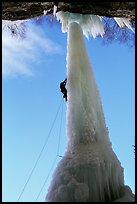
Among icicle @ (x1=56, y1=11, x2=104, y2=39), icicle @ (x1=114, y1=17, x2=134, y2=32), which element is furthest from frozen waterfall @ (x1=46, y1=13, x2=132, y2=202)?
icicle @ (x1=114, y1=17, x2=134, y2=32)

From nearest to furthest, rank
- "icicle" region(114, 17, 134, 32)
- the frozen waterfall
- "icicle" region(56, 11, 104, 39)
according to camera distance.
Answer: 1. the frozen waterfall
2. "icicle" region(114, 17, 134, 32)
3. "icicle" region(56, 11, 104, 39)

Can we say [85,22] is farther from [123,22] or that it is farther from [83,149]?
[83,149]

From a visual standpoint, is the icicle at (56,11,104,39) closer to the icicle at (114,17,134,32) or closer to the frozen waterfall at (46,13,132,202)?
the frozen waterfall at (46,13,132,202)

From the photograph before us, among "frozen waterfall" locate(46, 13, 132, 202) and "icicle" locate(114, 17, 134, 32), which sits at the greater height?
"icicle" locate(114, 17, 134, 32)

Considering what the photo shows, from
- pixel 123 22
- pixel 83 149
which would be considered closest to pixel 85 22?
pixel 123 22

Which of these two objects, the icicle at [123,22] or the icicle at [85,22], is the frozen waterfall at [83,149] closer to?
the icicle at [85,22]

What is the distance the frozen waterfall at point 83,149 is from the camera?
609 centimetres

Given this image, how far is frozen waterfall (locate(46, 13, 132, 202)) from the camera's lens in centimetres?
609

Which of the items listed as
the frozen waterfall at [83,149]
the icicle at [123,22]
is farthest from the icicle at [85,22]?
the icicle at [123,22]

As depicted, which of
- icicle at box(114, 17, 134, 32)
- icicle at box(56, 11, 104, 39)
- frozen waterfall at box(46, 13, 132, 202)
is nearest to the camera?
frozen waterfall at box(46, 13, 132, 202)

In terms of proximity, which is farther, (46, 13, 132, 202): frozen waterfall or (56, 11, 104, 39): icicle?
(56, 11, 104, 39): icicle

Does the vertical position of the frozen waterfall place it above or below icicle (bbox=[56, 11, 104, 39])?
below

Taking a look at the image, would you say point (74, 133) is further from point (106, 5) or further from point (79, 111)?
point (106, 5)

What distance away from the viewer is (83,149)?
20.9ft
